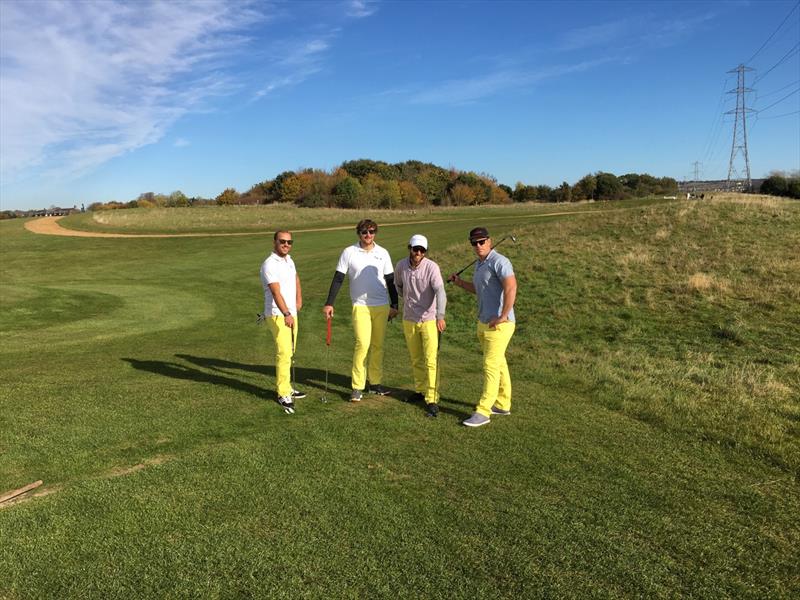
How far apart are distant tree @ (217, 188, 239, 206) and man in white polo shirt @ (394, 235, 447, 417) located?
117889 mm

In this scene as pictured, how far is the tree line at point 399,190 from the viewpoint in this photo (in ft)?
342

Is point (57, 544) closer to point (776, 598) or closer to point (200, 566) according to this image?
point (200, 566)

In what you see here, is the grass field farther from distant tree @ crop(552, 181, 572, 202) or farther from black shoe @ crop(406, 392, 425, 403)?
distant tree @ crop(552, 181, 572, 202)

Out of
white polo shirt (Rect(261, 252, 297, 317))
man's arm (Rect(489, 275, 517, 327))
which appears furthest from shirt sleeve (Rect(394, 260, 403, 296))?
man's arm (Rect(489, 275, 517, 327))

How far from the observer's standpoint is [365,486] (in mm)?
4820

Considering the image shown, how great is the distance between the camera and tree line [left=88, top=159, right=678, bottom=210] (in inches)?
4107

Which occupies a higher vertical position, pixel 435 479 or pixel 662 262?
pixel 662 262

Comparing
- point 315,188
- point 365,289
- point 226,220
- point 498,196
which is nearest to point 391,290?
point 365,289

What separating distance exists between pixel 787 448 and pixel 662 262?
13.9 metres

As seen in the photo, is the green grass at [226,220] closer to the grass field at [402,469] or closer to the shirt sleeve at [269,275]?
the grass field at [402,469]

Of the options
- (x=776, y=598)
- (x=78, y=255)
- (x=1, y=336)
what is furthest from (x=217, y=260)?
(x=776, y=598)

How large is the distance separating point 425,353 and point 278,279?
219cm

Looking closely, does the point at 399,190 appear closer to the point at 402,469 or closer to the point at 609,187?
the point at 609,187

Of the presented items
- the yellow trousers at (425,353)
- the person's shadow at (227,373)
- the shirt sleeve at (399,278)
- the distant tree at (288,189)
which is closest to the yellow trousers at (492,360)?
the yellow trousers at (425,353)
